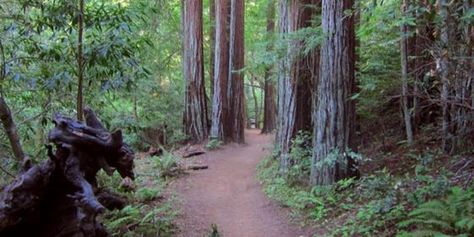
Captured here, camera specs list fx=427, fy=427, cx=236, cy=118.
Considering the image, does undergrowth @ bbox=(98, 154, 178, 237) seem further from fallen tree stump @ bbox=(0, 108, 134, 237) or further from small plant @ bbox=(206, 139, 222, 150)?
small plant @ bbox=(206, 139, 222, 150)

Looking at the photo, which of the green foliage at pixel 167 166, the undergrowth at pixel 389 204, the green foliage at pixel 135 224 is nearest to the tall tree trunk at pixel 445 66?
the undergrowth at pixel 389 204

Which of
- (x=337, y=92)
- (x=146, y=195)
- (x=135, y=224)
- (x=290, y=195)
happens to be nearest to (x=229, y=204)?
(x=290, y=195)

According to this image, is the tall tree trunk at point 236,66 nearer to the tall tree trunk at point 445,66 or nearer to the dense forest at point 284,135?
the dense forest at point 284,135

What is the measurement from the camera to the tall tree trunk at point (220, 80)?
14570mm

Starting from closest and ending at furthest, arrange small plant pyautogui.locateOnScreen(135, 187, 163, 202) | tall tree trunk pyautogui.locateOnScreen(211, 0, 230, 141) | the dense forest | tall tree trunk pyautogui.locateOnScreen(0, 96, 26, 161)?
the dense forest, tall tree trunk pyautogui.locateOnScreen(0, 96, 26, 161), small plant pyautogui.locateOnScreen(135, 187, 163, 202), tall tree trunk pyautogui.locateOnScreen(211, 0, 230, 141)

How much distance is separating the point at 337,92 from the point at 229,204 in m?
3.01

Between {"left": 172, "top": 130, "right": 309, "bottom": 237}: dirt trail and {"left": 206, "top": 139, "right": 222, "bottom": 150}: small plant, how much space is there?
1.00 m

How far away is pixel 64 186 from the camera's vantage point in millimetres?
4973

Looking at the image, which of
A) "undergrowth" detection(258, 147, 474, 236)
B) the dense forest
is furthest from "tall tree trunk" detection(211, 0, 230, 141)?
"undergrowth" detection(258, 147, 474, 236)

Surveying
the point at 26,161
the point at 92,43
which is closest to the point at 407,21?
the point at 92,43

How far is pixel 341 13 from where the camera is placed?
275 inches

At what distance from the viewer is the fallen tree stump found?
445 centimetres

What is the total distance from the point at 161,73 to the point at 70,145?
12.5m

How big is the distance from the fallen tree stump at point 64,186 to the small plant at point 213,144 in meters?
8.50
